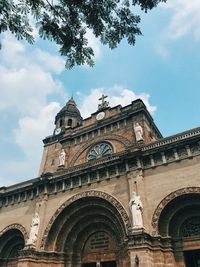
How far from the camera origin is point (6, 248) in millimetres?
23359

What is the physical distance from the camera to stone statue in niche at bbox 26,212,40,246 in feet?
65.5

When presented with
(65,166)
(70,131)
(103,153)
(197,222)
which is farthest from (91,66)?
(70,131)

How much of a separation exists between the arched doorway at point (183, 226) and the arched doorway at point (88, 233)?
350cm

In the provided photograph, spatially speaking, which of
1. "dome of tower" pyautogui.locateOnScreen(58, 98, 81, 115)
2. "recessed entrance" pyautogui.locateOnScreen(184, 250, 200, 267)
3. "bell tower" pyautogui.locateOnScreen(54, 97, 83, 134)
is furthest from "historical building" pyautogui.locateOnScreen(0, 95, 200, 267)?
"dome of tower" pyautogui.locateOnScreen(58, 98, 81, 115)

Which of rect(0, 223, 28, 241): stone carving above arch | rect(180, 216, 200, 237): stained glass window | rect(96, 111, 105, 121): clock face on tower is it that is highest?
rect(96, 111, 105, 121): clock face on tower

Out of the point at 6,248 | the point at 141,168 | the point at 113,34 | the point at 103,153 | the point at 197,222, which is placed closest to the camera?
the point at 113,34

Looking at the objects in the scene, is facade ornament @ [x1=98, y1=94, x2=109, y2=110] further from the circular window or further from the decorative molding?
the decorative molding

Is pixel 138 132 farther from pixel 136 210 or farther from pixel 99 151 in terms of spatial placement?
pixel 136 210

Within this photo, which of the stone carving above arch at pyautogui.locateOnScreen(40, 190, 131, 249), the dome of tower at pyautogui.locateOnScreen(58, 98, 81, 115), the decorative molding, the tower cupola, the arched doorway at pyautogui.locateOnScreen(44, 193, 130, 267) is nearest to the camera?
the stone carving above arch at pyautogui.locateOnScreen(40, 190, 131, 249)

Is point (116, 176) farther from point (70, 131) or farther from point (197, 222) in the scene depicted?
point (70, 131)

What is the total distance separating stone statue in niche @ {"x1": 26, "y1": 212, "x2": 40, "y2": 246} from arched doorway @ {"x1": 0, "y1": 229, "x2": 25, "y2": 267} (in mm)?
2866

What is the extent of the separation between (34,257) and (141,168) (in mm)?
10028

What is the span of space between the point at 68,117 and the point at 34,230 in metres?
19.3

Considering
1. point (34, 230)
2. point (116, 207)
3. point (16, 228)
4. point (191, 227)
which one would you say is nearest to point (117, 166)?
point (116, 207)
